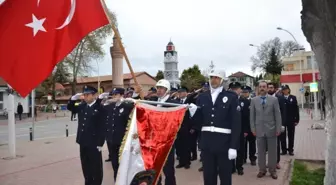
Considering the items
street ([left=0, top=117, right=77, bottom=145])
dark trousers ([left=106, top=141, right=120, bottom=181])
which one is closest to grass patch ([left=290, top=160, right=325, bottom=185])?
dark trousers ([left=106, top=141, right=120, bottom=181])

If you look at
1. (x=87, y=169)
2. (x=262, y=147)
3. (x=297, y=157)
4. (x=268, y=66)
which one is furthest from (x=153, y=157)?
(x=268, y=66)

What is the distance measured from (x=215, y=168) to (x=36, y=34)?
326 centimetres

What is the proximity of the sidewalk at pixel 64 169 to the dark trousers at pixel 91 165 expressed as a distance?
0.99m

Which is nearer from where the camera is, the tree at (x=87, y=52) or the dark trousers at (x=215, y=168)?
the dark trousers at (x=215, y=168)

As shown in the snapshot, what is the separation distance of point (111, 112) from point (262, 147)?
10.9 ft

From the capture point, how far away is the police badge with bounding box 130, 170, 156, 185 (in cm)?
445

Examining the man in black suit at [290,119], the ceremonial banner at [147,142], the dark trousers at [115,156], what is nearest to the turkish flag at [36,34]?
the ceremonial banner at [147,142]

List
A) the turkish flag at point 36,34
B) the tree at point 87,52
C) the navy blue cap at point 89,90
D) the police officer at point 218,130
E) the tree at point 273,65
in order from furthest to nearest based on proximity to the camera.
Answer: the tree at point 273,65, the tree at point 87,52, the navy blue cap at point 89,90, the police officer at point 218,130, the turkish flag at point 36,34

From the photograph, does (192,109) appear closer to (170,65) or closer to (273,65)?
(170,65)

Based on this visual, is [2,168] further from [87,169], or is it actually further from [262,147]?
[262,147]

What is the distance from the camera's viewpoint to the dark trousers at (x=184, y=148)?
852 centimetres

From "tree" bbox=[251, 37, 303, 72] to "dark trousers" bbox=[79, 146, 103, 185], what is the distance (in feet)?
230

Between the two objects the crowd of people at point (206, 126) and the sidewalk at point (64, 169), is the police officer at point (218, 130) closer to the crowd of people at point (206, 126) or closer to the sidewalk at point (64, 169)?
the crowd of people at point (206, 126)

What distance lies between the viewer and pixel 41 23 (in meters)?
4.86
